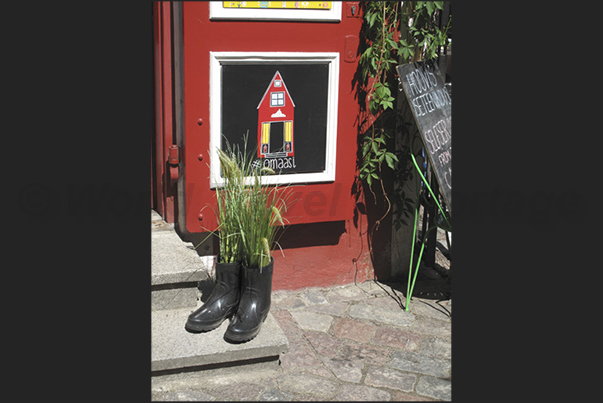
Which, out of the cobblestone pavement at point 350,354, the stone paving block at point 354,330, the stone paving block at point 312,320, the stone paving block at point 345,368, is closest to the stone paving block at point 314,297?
the cobblestone pavement at point 350,354

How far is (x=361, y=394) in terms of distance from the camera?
10.7ft

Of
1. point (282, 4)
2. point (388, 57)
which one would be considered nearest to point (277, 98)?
point (282, 4)

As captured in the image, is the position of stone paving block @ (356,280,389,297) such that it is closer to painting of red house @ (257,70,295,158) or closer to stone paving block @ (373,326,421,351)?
stone paving block @ (373,326,421,351)

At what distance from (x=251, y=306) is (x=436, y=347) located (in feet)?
3.95

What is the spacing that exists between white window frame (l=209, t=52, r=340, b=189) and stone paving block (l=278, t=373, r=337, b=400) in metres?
1.33

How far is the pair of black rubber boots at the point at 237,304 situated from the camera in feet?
11.5

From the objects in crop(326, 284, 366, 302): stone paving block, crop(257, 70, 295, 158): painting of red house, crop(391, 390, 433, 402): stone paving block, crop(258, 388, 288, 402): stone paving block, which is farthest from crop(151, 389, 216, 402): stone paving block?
crop(257, 70, 295, 158): painting of red house

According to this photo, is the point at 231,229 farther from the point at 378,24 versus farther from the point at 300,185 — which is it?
the point at 378,24

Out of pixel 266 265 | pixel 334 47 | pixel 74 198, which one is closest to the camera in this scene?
pixel 74 198

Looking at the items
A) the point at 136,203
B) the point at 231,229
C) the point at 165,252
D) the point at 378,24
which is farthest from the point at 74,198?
the point at 378,24

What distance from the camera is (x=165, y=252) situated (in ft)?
13.3

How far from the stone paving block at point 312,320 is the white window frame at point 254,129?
0.92 m

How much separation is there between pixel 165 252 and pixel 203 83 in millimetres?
1137

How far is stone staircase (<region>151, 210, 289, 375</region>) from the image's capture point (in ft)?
10.9
